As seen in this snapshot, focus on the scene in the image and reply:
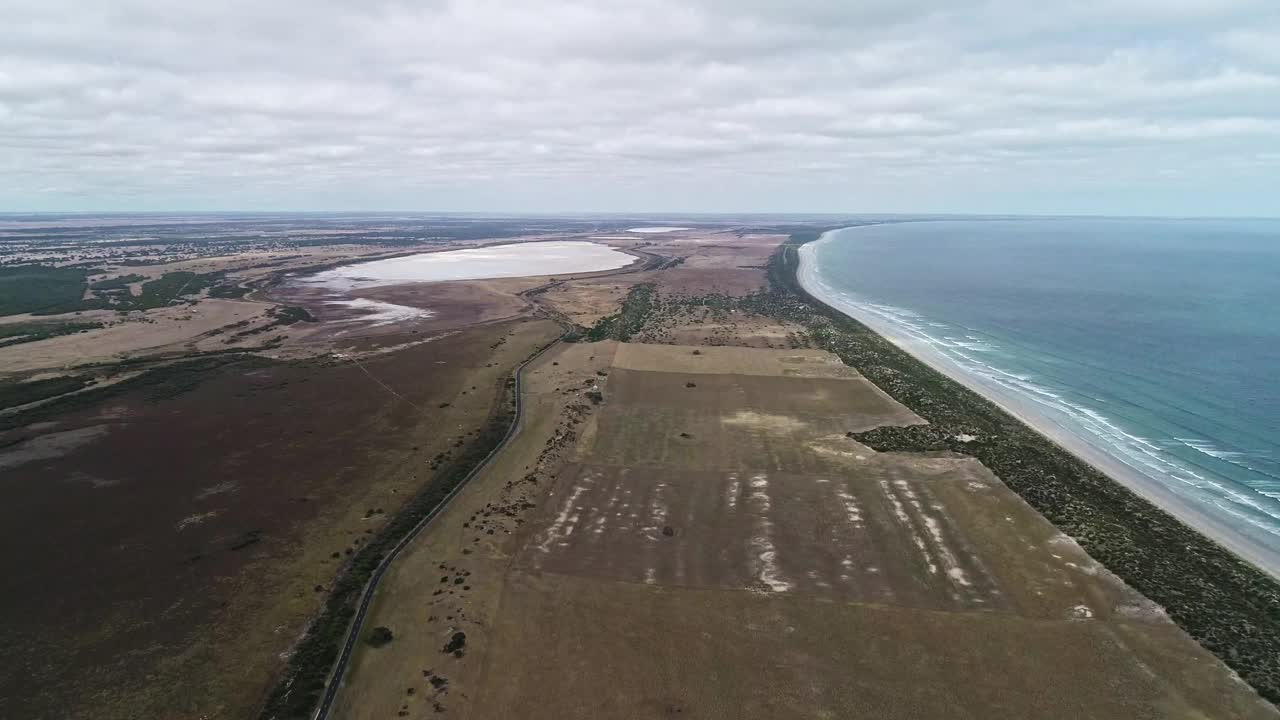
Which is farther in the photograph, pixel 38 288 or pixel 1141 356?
pixel 38 288

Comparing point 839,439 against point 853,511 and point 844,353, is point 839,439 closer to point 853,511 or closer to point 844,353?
point 853,511

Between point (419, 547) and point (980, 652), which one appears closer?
point (980, 652)

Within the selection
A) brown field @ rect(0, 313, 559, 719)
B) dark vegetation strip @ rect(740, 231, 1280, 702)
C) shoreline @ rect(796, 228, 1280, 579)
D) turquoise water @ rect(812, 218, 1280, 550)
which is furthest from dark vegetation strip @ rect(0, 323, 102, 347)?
turquoise water @ rect(812, 218, 1280, 550)

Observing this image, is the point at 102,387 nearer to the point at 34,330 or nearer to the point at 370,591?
the point at 34,330

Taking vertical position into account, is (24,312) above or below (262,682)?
above

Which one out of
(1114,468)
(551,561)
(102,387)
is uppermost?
(102,387)

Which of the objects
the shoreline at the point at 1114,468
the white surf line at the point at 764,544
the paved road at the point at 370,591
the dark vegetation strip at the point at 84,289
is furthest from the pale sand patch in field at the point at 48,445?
the shoreline at the point at 1114,468

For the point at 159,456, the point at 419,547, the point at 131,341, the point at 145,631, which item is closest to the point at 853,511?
the point at 419,547

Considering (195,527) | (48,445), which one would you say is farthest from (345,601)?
(48,445)
